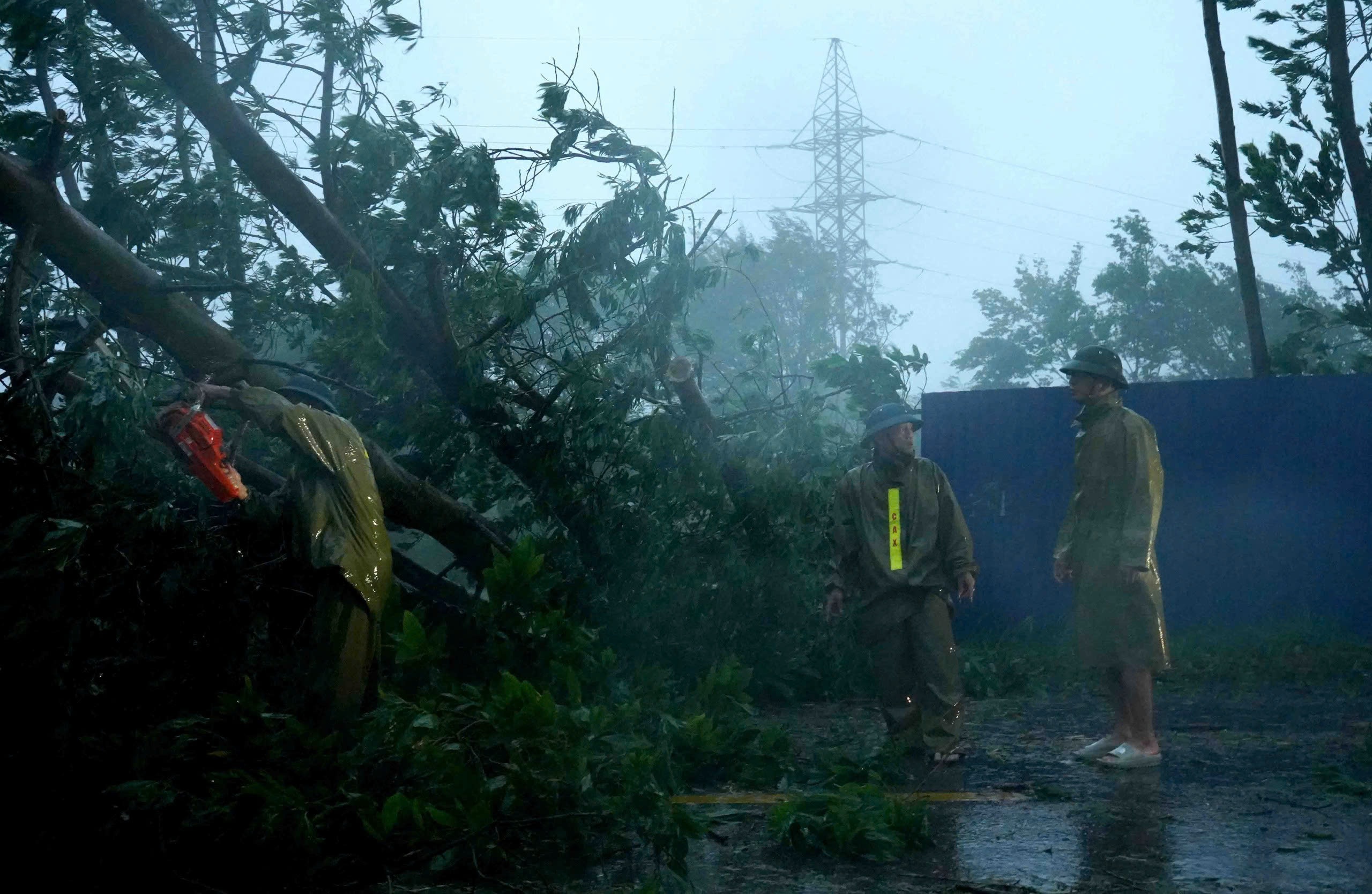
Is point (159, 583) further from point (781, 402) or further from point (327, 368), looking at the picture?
point (781, 402)

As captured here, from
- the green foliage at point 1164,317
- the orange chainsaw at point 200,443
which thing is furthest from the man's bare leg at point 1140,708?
the green foliage at point 1164,317

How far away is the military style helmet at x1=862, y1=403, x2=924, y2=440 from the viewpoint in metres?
6.29

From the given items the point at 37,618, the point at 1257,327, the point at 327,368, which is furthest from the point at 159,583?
the point at 1257,327

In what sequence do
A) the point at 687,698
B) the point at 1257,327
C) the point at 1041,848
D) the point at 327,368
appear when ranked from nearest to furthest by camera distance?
the point at 1041,848
the point at 687,698
the point at 327,368
the point at 1257,327

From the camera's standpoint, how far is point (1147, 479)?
5.88 m

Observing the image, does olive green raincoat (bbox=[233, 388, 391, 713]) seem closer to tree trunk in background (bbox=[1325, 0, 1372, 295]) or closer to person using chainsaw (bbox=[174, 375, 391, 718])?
person using chainsaw (bbox=[174, 375, 391, 718])

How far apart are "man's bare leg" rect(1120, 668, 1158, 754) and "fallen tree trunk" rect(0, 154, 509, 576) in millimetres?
3123

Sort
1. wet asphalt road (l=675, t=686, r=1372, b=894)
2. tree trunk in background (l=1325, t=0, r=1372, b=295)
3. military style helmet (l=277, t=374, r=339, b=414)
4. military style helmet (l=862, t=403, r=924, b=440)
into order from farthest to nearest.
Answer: tree trunk in background (l=1325, t=0, r=1372, b=295), military style helmet (l=862, t=403, r=924, b=440), military style helmet (l=277, t=374, r=339, b=414), wet asphalt road (l=675, t=686, r=1372, b=894)

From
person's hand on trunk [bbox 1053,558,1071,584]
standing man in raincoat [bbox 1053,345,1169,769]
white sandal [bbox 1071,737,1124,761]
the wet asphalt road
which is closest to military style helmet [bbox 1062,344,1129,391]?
standing man in raincoat [bbox 1053,345,1169,769]

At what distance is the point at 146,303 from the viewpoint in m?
5.60

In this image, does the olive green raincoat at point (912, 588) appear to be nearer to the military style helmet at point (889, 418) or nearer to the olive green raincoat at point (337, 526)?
the military style helmet at point (889, 418)

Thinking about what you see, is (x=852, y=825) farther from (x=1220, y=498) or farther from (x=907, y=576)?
(x=1220, y=498)

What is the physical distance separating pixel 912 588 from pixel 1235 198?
10.1 meters

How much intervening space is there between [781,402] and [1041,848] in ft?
13.1
